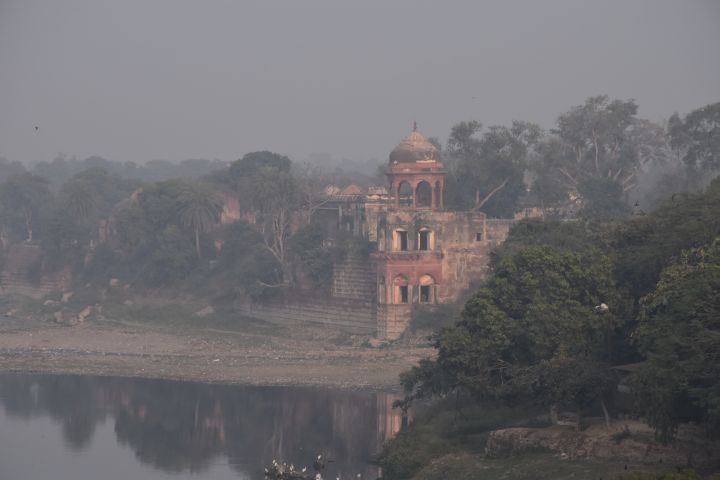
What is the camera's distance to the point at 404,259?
4844 cm

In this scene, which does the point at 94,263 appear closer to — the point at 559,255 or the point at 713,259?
the point at 559,255

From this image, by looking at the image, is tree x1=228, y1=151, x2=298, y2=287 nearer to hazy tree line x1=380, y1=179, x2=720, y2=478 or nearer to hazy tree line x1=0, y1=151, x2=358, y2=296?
hazy tree line x1=0, y1=151, x2=358, y2=296

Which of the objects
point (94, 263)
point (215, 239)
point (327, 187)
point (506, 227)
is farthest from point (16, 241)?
point (506, 227)

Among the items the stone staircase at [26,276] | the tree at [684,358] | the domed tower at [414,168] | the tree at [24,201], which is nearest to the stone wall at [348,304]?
the domed tower at [414,168]

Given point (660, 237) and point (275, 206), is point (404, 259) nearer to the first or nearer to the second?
point (275, 206)

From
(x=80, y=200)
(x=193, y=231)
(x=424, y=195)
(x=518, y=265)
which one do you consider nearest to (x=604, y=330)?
(x=518, y=265)

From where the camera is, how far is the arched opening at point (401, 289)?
48.4 m

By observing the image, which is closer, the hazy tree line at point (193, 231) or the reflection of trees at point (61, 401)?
the reflection of trees at point (61, 401)

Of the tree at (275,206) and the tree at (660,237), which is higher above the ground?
the tree at (275,206)

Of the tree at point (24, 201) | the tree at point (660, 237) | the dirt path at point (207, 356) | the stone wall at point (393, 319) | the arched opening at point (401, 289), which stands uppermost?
the tree at point (24, 201)

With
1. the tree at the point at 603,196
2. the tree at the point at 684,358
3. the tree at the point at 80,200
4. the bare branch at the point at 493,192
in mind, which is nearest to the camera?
the tree at the point at 684,358

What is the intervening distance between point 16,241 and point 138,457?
1578 inches

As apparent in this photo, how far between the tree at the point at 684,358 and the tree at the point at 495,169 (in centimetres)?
3037

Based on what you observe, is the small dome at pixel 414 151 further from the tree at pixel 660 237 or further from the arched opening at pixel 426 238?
the tree at pixel 660 237
